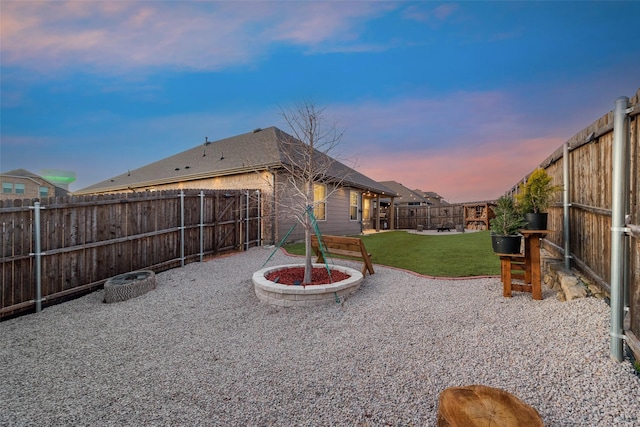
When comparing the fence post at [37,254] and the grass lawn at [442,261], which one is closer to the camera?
the fence post at [37,254]

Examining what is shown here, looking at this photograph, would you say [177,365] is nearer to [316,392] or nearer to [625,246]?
[316,392]

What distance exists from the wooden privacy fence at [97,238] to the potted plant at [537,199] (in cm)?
840

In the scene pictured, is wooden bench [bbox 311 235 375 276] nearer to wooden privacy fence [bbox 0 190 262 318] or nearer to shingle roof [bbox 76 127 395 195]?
shingle roof [bbox 76 127 395 195]

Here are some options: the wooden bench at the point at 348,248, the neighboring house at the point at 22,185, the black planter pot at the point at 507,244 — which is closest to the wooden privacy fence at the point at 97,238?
the wooden bench at the point at 348,248

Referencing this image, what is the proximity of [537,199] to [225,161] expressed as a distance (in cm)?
1284

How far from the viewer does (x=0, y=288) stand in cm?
445

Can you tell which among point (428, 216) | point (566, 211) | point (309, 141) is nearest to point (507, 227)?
point (566, 211)

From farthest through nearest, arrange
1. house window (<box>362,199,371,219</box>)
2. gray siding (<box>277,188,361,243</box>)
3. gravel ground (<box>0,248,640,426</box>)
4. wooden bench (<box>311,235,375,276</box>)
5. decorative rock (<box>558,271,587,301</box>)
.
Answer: house window (<box>362,199,371,219</box>) < gray siding (<box>277,188,361,243</box>) < wooden bench (<box>311,235,375,276</box>) < decorative rock (<box>558,271,587,301</box>) < gravel ground (<box>0,248,640,426</box>)

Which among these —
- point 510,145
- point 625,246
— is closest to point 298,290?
point 625,246

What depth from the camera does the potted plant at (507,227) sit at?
159 inches

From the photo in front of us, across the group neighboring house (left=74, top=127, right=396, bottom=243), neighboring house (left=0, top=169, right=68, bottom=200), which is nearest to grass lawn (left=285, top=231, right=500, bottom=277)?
neighboring house (left=74, top=127, right=396, bottom=243)

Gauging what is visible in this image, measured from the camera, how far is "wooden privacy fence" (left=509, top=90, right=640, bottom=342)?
7.73 ft

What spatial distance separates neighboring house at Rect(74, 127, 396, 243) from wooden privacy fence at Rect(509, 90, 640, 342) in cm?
568

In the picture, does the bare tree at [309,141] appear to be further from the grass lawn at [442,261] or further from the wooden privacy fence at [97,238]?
the wooden privacy fence at [97,238]
